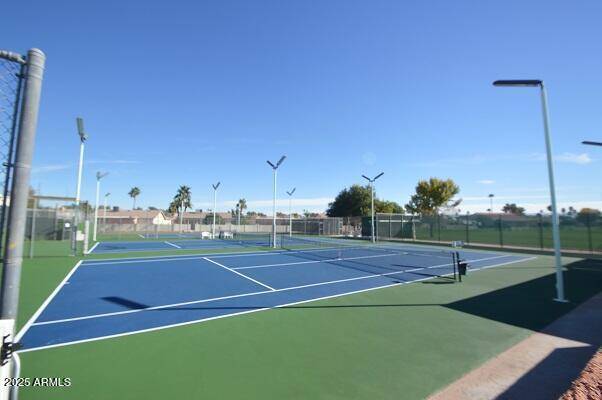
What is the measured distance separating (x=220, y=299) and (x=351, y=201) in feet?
188

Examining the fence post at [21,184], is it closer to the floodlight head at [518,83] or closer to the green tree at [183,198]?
the floodlight head at [518,83]

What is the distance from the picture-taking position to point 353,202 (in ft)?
211

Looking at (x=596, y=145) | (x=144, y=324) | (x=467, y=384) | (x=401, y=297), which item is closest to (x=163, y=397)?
(x=144, y=324)

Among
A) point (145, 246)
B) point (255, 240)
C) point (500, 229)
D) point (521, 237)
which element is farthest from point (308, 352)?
point (521, 237)

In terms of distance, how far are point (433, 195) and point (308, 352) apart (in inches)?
2257

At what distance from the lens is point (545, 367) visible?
16.6 feet

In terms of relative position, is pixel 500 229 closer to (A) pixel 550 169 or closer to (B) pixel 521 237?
(B) pixel 521 237

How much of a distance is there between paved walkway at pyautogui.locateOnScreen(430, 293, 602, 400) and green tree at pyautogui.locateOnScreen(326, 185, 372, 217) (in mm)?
55708

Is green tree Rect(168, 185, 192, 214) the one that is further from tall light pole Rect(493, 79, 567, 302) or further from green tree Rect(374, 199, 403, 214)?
tall light pole Rect(493, 79, 567, 302)

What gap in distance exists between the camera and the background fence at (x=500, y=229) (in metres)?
24.6

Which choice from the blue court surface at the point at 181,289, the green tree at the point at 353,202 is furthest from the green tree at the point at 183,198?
the blue court surface at the point at 181,289

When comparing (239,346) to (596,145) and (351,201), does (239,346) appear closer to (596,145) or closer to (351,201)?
(596,145)

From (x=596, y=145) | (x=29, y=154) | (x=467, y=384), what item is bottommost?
(x=467, y=384)

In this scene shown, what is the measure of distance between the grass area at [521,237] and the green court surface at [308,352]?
71.2 ft
